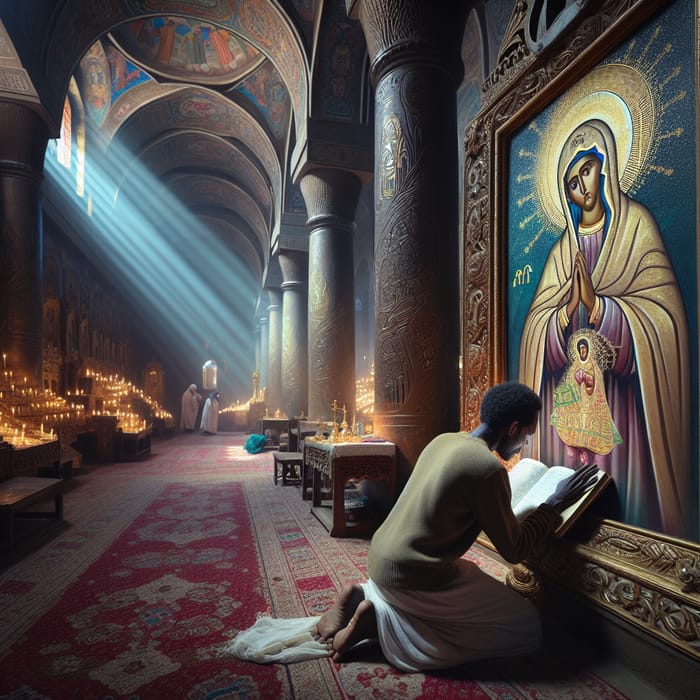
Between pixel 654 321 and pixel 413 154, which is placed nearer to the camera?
pixel 654 321

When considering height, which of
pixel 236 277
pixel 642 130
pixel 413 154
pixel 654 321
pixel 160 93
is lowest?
pixel 654 321

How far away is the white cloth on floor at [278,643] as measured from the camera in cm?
237

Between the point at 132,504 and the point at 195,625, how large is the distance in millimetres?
3704

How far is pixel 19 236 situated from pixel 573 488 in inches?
378

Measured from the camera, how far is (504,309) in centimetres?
339

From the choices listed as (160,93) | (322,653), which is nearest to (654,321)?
(322,653)

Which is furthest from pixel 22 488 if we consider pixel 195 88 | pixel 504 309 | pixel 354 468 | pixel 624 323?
pixel 195 88

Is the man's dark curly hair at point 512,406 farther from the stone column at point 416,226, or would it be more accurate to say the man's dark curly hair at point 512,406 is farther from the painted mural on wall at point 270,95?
the painted mural on wall at point 270,95

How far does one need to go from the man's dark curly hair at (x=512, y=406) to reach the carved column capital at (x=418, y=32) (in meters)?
3.86

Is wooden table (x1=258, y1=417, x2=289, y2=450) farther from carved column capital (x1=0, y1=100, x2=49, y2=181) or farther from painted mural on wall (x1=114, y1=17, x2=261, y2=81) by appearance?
painted mural on wall (x1=114, y1=17, x2=261, y2=81)

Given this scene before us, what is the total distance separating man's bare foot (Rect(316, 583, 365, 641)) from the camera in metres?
2.46

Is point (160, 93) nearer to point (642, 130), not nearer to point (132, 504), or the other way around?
point (132, 504)

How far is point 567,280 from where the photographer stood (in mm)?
2832

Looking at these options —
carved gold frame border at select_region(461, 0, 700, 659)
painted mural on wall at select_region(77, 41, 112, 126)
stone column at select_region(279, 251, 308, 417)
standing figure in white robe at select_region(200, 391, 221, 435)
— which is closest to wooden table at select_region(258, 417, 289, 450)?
stone column at select_region(279, 251, 308, 417)
